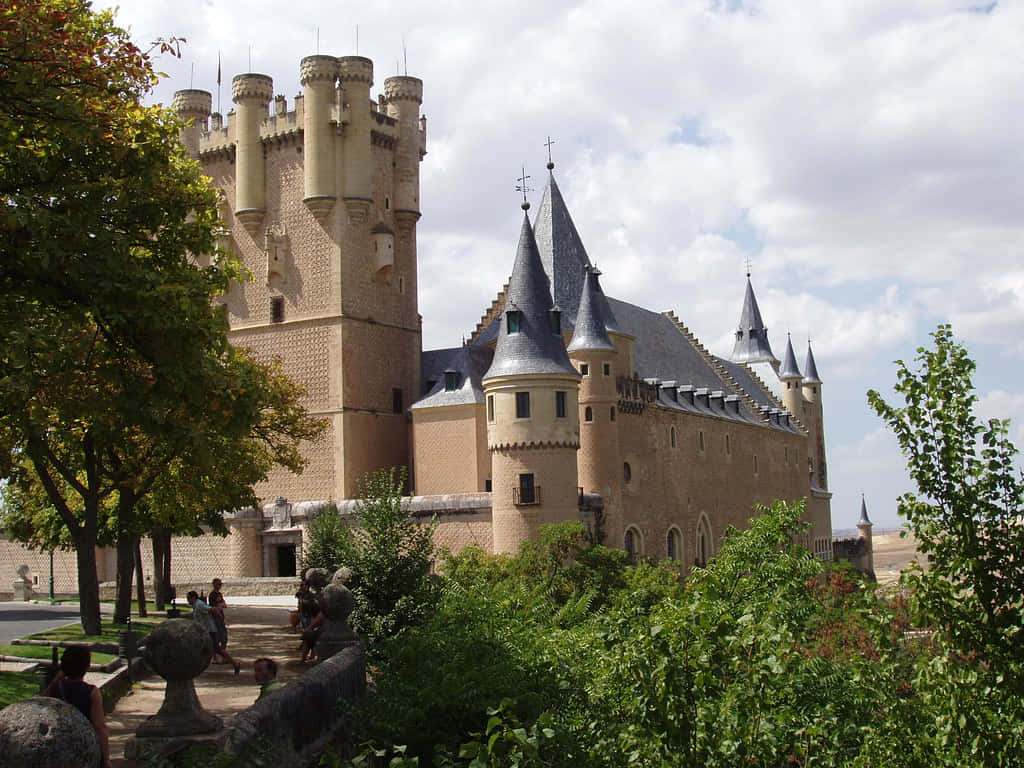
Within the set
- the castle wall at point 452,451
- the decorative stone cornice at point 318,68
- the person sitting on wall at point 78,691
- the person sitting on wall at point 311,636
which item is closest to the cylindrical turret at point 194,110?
the decorative stone cornice at point 318,68

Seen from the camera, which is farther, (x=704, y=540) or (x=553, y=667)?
(x=704, y=540)

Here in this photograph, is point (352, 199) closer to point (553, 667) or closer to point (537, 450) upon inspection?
point (537, 450)

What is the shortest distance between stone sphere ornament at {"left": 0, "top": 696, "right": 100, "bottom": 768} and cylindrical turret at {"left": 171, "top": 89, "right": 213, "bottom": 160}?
45.5 metres

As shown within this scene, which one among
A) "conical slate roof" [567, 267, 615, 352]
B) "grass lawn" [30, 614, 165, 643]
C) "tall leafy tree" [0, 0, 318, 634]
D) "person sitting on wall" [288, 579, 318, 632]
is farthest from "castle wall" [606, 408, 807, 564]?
"tall leafy tree" [0, 0, 318, 634]

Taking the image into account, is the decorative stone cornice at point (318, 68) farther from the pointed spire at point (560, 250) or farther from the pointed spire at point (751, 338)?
the pointed spire at point (751, 338)

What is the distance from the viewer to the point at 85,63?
13078 millimetres

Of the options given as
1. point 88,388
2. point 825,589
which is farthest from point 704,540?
point 88,388

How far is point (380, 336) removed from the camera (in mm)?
46688

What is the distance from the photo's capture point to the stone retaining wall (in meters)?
8.49

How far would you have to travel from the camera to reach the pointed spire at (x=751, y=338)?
3187 inches

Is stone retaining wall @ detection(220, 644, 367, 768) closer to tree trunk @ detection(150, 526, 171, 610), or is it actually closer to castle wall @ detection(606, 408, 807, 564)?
tree trunk @ detection(150, 526, 171, 610)

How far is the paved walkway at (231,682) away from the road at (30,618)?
4.07 meters

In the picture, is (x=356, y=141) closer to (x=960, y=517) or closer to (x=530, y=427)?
(x=530, y=427)

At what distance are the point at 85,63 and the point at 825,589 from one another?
45.3ft
